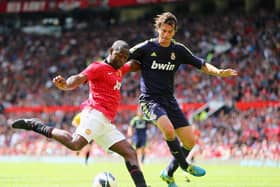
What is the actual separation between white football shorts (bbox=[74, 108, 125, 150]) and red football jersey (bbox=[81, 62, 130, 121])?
0.35 ft

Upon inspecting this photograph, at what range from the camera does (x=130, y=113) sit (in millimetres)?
34188

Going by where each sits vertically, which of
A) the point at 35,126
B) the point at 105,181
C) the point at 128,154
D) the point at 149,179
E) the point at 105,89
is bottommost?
the point at 149,179

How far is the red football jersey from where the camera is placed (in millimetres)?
10789

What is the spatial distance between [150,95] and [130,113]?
2190 cm

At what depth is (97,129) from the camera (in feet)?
35.4

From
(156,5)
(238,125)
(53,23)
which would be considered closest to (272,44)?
(238,125)

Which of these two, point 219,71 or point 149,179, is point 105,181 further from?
point 149,179

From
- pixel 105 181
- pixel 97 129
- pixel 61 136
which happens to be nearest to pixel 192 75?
pixel 105 181

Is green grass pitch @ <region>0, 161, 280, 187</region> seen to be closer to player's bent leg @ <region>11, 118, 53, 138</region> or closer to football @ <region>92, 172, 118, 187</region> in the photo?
football @ <region>92, 172, 118, 187</region>

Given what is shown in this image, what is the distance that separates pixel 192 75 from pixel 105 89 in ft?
81.6

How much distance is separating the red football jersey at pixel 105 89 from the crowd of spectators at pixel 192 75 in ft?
40.6

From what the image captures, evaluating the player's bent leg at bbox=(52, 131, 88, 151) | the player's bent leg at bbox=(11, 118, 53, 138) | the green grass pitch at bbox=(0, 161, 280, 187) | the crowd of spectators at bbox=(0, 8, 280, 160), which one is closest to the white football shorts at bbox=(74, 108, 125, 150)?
the player's bent leg at bbox=(52, 131, 88, 151)

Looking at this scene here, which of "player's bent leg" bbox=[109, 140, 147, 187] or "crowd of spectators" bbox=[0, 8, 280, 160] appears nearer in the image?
"player's bent leg" bbox=[109, 140, 147, 187]

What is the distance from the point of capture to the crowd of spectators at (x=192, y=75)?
94.1 feet
